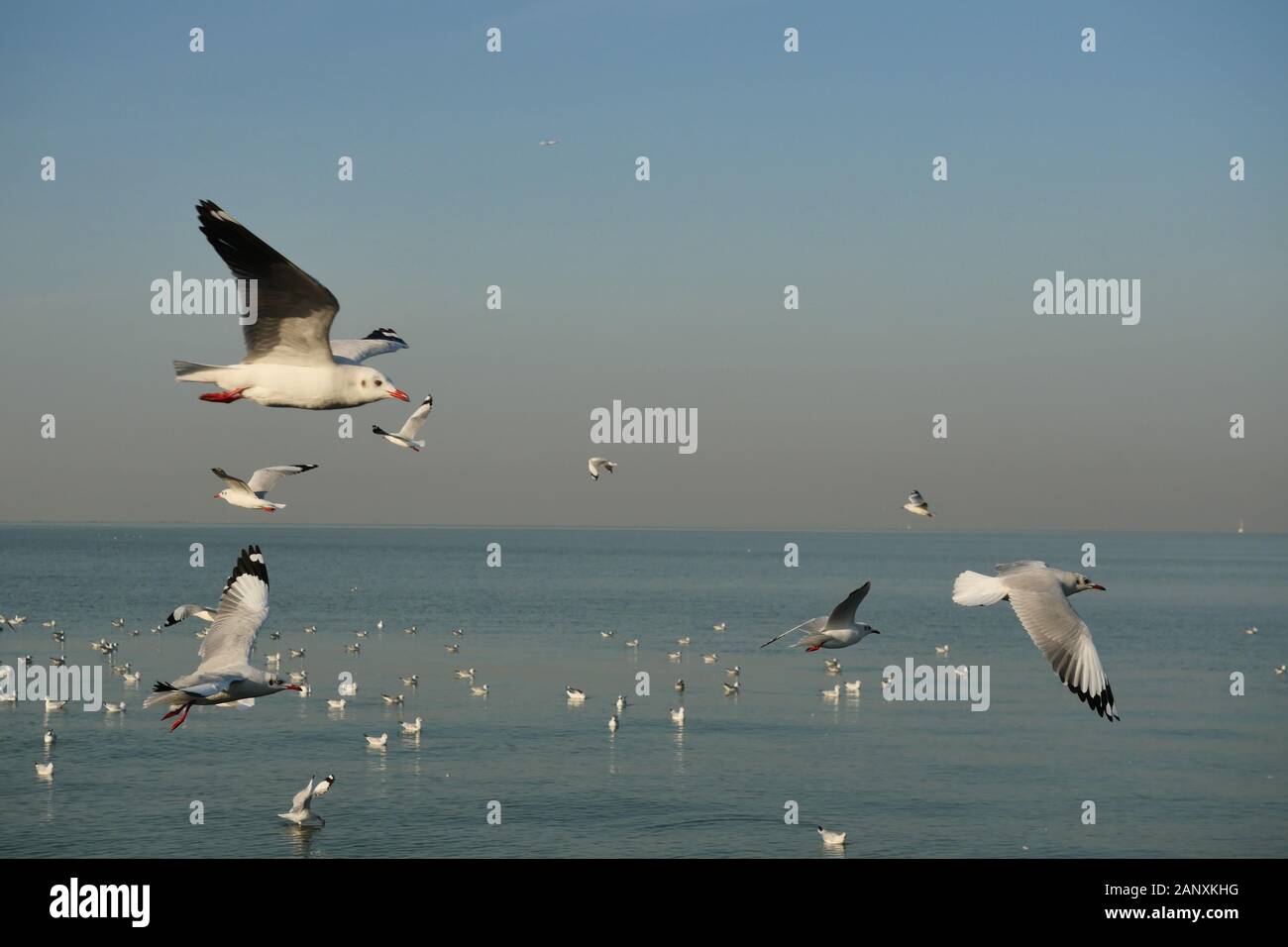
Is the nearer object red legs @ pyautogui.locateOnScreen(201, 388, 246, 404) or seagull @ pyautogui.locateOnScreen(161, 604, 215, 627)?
red legs @ pyautogui.locateOnScreen(201, 388, 246, 404)

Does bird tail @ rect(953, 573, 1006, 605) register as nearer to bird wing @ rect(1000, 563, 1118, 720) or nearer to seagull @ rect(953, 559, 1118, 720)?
seagull @ rect(953, 559, 1118, 720)

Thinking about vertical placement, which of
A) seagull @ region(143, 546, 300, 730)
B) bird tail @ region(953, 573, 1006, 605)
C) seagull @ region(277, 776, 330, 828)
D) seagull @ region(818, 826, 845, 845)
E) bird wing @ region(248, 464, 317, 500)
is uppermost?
bird wing @ region(248, 464, 317, 500)

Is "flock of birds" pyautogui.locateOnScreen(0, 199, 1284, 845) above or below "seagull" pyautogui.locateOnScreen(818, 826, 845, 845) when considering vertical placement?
above

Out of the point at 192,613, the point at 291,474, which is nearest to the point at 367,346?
the point at 291,474

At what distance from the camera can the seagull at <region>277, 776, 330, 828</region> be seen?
109 ft

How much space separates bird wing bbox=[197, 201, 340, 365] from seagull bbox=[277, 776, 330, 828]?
2295 cm

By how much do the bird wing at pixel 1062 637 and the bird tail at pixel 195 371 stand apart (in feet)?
27.3

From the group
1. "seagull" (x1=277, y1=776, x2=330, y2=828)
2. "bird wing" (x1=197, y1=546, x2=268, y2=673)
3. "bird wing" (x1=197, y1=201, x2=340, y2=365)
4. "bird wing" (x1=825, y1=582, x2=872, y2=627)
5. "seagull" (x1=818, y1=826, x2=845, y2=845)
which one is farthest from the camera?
"seagull" (x1=277, y1=776, x2=330, y2=828)

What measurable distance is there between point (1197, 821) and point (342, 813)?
74.2 ft

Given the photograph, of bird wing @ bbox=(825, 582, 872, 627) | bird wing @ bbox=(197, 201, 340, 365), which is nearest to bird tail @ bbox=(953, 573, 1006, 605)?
bird wing @ bbox=(825, 582, 872, 627)

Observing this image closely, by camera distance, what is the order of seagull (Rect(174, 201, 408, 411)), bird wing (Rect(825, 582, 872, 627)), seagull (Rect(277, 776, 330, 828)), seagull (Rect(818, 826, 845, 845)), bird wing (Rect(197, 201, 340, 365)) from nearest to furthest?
1. bird wing (Rect(197, 201, 340, 365))
2. seagull (Rect(174, 201, 408, 411))
3. bird wing (Rect(825, 582, 872, 627))
4. seagull (Rect(818, 826, 845, 845))
5. seagull (Rect(277, 776, 330, 828))

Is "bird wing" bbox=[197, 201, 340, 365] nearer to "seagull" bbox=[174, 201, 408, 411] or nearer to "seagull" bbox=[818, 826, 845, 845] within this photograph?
"seagull" bbox=[174, 201, 408, 411]
